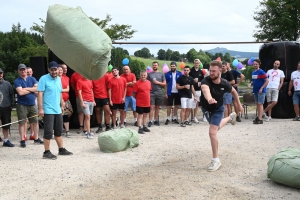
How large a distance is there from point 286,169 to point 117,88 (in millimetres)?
5729

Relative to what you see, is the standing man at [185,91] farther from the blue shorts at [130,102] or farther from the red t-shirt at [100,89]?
the red t-shirt at [100,89]

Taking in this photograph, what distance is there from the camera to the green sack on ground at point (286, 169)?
501 centimetres

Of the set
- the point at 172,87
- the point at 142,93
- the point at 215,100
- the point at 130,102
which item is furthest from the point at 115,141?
the point at 172,87

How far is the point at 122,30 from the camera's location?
77.2 feet

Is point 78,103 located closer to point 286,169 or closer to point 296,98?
point 286,169

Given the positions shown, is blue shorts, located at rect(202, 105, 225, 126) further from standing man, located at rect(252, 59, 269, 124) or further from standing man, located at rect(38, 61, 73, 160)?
standing man, located at rect(252, 59, 269, 124)

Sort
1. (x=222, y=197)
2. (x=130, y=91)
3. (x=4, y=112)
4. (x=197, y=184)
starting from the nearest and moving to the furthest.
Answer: (x=222, y=197) < (x=197, y=184) < (x=4, y=112) < (x=130, y=91)

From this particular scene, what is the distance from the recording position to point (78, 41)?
480cm

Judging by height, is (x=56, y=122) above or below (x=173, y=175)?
above

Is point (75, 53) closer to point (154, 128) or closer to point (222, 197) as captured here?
point (222, 197)

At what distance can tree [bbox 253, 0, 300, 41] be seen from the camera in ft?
82.8

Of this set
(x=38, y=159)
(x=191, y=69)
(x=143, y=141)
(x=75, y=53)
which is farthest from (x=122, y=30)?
(x=75, y=53)

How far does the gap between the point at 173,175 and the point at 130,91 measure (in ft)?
17.9

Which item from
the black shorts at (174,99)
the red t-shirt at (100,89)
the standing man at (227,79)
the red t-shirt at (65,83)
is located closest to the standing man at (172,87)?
the black shorts at (174,99)
